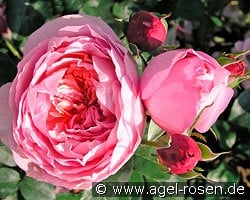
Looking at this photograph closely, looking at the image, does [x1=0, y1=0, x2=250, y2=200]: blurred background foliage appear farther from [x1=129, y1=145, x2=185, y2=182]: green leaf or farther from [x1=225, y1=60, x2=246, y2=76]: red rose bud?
[x1=225, y1=60, x2=246, y2=76]: red rose bud

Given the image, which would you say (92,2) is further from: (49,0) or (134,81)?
(134,81)

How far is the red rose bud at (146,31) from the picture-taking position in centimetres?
101

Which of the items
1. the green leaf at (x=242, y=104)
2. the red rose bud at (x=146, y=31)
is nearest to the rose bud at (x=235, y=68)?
the red rose bud at (x=146, y=31)

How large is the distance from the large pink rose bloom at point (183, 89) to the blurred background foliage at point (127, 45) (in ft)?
0.77

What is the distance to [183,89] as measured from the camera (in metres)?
0.88

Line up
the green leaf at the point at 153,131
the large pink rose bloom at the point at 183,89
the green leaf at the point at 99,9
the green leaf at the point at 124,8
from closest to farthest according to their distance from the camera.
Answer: the large pink rose bloom at the point at 183,89
the green leaf at the point at 153,131
the green leaf at the point at 99,9
the green leaf at the point at 124,8

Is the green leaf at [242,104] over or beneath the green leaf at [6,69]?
beneath

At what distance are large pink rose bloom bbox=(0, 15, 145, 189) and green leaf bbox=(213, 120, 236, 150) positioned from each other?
1.40 feet

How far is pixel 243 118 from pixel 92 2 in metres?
0.42

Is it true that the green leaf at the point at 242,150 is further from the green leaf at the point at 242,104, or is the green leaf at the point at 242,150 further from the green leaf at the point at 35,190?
the green leaf at the point at 35,190

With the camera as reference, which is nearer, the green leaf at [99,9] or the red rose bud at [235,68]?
the red rose bud at [235,68]

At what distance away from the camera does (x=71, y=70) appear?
0.97 m

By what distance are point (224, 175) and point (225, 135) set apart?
0.09 meters

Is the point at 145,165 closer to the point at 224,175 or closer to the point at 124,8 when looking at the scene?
the point at 224,175
